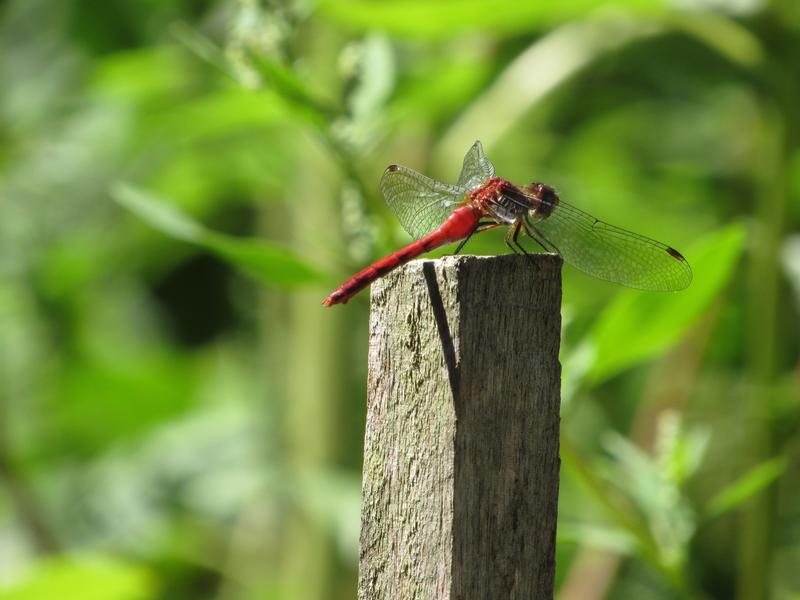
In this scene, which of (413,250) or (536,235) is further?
(536,235)

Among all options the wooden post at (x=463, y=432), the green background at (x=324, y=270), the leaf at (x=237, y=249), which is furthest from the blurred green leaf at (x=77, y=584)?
the wooden post at (x=463, y=432)

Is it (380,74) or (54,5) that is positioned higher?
(54,5)

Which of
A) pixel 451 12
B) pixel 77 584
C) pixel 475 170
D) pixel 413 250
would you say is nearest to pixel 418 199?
pixel 475 170

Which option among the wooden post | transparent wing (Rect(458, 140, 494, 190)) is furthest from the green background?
the wooden post

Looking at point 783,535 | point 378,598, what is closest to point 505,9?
point 378,598

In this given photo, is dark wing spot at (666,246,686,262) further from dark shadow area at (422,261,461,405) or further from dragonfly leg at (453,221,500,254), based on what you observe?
dark shadow area at (422,261,461,405)

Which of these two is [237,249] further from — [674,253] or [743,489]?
[743,489]

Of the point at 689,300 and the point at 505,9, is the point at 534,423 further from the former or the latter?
the point at 505,9
